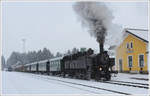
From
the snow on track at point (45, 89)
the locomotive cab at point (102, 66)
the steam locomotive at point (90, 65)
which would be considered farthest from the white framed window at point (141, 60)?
the snow on track at point (45, 89)

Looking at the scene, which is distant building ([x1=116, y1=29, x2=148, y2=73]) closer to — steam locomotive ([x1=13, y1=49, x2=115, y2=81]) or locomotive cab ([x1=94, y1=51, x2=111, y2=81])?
steam locomotive ([x1=13, y1=49, x2=115, y2=81])

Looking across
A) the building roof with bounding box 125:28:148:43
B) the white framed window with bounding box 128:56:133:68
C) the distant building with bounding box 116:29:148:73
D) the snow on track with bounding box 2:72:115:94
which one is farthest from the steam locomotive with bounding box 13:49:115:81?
the building roof with bounding box 125:28:148:43

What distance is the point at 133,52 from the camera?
27.8 meters

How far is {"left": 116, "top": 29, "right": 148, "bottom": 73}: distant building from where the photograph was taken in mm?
25709

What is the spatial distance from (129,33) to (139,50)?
3.26m

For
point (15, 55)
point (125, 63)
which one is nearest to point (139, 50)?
point (125, 63)

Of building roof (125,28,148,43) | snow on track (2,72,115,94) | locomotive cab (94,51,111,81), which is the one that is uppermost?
building roof (125,28,148,43)

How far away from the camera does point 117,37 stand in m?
30.7

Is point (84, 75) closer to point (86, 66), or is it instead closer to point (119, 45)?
point (86, 66)

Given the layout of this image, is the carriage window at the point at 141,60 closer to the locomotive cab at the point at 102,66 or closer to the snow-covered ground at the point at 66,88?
the locomotive cab at the point at 102,66

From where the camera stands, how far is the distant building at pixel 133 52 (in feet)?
84.3

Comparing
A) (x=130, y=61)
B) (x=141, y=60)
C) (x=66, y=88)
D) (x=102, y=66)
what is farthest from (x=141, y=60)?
(x=66, y=88)

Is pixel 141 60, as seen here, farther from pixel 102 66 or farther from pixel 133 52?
pixel 102 66

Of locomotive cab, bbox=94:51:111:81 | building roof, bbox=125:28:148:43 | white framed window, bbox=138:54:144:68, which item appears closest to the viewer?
locomotive cab, bbox=94:51:111:81
